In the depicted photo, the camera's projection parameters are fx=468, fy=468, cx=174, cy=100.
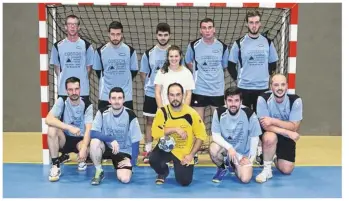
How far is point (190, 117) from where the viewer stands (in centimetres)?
486

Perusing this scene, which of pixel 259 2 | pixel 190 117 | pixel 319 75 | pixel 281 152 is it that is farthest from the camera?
pixel 319 75

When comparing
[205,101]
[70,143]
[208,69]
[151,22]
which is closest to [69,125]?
[70,143]

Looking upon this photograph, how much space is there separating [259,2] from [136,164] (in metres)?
2.44

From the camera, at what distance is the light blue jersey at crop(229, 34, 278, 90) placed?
5.48 m

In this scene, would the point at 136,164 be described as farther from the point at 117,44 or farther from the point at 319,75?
the point at 319,75

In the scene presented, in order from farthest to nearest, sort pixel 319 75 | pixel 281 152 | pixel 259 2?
pixel 319 75
pixel 259 2
pixel 281 152

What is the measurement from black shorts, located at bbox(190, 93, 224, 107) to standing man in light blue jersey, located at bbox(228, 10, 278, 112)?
0.30 meters

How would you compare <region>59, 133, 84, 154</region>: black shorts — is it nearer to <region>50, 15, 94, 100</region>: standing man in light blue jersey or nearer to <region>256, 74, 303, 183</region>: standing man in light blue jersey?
<region>50, 15, 94, 100</region>: standing man in light blue jersey

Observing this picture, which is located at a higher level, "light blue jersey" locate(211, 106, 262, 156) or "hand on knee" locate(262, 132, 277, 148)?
"light blue jersey" locate(211, 106, 262, 156)

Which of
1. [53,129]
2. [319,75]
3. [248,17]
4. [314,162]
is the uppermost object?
[248,17]

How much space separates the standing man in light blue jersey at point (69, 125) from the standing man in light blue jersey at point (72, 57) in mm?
426

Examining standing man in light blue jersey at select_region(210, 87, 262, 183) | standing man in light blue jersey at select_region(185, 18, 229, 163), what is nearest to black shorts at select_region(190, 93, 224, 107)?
standing man in light blue jersey at select_region(185, 18, 229, 163)

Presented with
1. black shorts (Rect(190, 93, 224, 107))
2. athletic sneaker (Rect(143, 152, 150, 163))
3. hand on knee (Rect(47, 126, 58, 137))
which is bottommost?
athletic sneaker (Rect(143, 152, 150, 163))

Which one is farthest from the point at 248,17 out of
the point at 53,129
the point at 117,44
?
the point at 53,129
